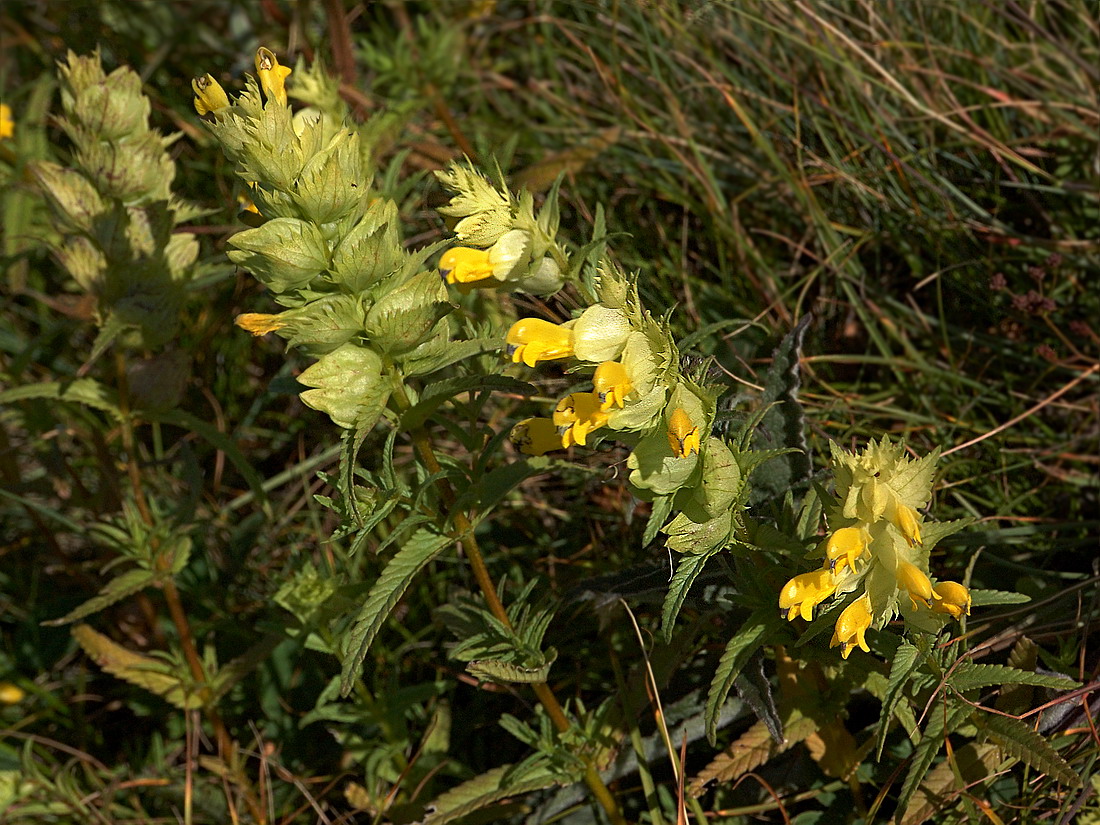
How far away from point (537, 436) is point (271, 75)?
58cm

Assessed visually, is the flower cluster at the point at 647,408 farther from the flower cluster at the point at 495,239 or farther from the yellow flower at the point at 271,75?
the yellow flower at the point at 271,75

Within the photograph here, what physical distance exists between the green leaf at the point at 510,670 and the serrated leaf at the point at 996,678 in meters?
0.54

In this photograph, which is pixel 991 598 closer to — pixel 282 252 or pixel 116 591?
pixel 282 252

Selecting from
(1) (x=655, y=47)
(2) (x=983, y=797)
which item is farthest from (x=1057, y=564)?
(1) (x=655, y=47)

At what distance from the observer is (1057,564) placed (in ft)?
5.93

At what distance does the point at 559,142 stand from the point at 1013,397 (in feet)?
4.31

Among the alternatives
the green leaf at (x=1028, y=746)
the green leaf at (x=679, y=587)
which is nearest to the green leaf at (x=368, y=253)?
the green leaf at (x=679, y=587)

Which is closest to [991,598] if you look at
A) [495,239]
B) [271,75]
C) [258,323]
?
[495,239]

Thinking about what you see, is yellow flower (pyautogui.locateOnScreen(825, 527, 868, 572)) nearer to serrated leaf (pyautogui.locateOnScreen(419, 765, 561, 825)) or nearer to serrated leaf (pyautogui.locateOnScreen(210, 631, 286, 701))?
serrated leaf (pyautogui.locateOnScreen(419, 765, 561, 825))

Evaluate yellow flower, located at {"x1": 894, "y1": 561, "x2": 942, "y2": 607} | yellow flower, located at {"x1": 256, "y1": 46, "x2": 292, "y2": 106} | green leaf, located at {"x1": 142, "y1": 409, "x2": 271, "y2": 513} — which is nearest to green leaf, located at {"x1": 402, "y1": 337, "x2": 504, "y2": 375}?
yellow flower, located at {"x1": 256, "y1": 46, "x2": 292, "y2": 106}

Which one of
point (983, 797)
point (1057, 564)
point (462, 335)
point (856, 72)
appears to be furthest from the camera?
point (856, 72)

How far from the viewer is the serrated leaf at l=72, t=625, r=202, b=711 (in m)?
1.84

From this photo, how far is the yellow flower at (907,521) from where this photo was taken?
1.08m

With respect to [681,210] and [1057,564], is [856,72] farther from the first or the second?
[1057,564]
